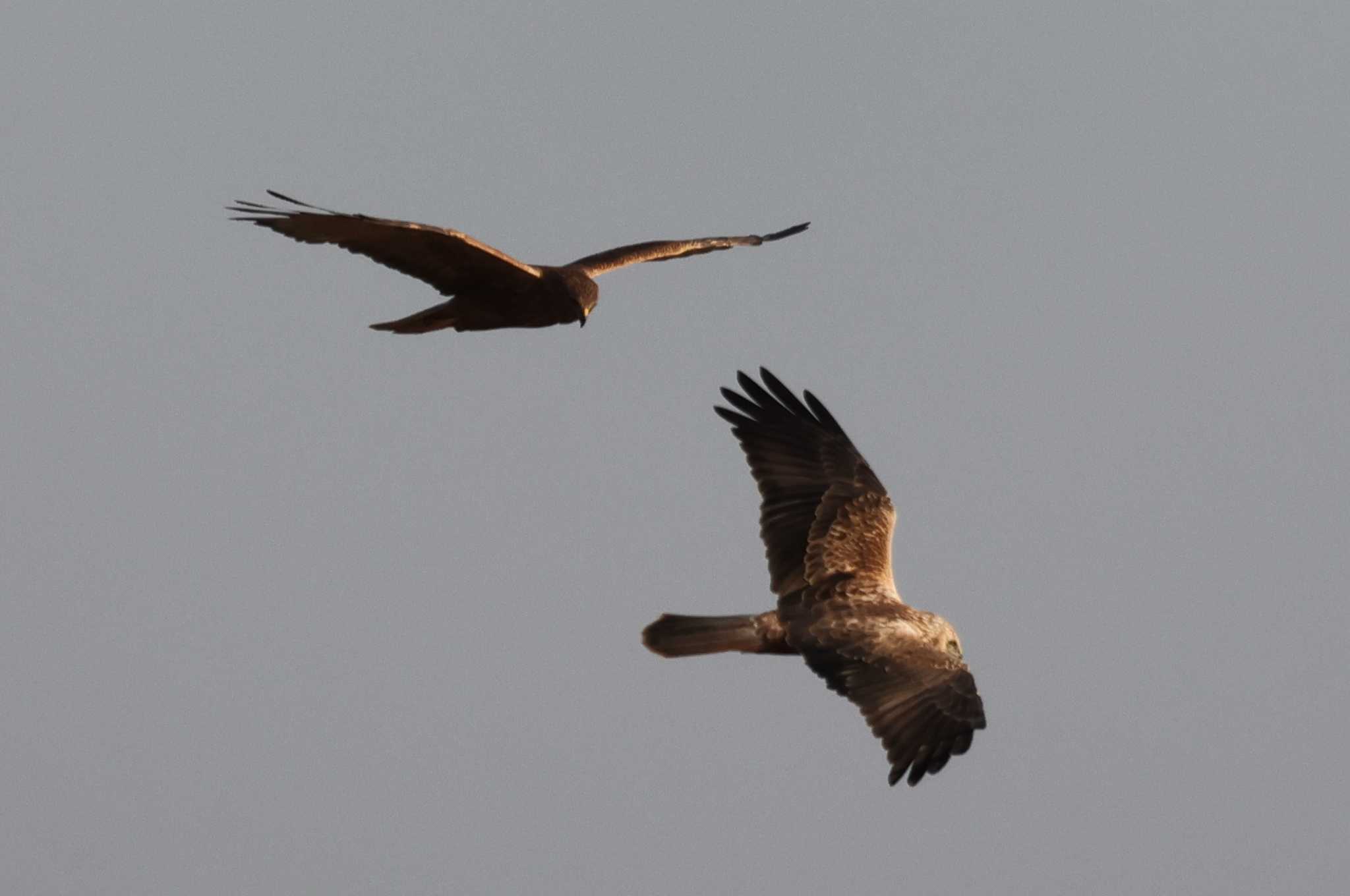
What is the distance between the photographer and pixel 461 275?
13.4m

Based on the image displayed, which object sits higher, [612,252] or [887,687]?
[612,252]

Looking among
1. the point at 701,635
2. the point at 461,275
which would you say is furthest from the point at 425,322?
the point at 701,635

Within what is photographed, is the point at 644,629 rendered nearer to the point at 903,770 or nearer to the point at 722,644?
the point at 722,644

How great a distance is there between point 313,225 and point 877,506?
13.6ft

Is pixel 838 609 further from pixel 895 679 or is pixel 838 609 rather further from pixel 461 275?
pixel 461 275

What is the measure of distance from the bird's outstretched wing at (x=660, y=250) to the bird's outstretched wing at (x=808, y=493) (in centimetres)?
121

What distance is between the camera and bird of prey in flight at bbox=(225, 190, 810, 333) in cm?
1278

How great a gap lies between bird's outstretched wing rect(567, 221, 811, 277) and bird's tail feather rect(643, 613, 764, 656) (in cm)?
239

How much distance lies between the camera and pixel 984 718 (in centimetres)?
1263

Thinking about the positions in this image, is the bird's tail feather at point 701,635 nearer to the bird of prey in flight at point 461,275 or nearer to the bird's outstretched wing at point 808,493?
the bird's outstretched wing at point 808,493

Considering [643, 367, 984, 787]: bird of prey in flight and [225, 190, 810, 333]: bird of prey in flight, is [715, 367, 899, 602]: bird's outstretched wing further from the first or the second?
[225, 190, 810, 333]: bird of prey in flight

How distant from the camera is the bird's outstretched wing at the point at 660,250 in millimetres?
15266

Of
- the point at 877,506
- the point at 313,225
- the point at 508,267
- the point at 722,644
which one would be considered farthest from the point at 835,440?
the point at 313,225

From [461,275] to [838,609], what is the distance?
304cm
